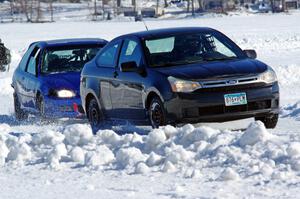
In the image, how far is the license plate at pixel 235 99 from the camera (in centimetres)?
962

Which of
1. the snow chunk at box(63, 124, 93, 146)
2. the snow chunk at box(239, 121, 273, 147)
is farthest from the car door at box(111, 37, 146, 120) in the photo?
the snow chunk at box(239, 121, 273, 147)

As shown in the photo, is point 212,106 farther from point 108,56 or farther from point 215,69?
point 108,56

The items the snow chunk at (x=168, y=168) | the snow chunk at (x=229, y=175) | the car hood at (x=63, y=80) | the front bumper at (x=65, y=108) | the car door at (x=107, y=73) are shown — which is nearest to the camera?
the snow chunk at (x=229, y=175)

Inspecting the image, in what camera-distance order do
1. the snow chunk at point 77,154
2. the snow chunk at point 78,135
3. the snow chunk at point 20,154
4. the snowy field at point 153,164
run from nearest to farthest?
the snowy field at point 153,164 < the snow chunk at point 77,154 < the snow chunk at point 20,154 < the snow chunk at point 78,135

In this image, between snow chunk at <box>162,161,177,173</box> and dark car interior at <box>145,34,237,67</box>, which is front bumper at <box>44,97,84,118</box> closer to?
dark car interior at <box>145,34,237,67</box>

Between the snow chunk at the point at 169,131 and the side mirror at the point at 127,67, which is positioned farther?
the side mirror at the point at 127,67

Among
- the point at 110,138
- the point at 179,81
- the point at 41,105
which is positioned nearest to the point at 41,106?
the point at 41,105

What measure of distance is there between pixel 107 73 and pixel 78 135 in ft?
7.72

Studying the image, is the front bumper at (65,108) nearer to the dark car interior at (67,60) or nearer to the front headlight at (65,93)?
the front headlight at (65,93)

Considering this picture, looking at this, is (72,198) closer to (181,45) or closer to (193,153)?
(193,153)

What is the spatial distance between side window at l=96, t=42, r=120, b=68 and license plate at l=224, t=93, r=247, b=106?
2167 millimetres

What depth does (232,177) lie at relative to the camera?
6.82 m

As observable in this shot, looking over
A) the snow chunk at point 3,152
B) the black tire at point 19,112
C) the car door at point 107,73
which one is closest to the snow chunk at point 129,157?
the snow chunk at point 3,152

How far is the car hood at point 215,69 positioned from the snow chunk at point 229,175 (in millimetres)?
2859
